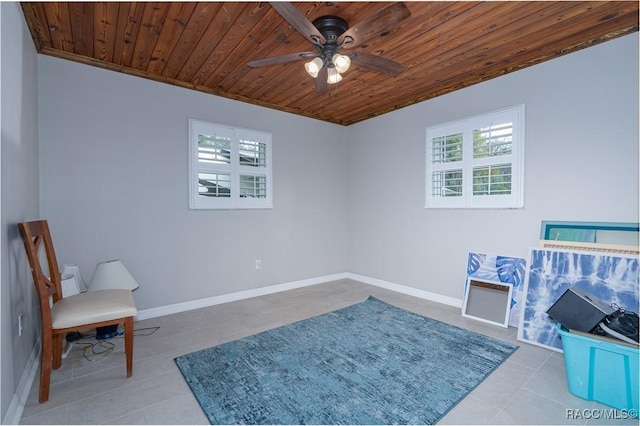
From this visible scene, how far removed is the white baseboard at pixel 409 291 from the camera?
11.9ft

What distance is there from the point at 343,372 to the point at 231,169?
2757 mm

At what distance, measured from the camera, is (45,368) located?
71.7 inches

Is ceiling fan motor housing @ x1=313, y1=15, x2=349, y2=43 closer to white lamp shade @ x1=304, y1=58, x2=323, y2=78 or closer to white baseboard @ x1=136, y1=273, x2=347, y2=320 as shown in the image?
white lamp shade @ x1=304, y1=58, x2=323, y2=78

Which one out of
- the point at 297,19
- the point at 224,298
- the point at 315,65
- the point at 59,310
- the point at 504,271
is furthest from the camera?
the point at 224,298

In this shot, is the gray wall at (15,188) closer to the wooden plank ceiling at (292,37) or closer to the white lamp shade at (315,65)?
the wooden plank ceiling at (292,37)

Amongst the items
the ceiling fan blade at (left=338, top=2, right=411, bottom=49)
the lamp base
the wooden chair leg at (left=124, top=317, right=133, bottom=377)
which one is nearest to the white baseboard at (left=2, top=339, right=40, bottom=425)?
the lamp base

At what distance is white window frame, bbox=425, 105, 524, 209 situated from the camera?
3057 mm

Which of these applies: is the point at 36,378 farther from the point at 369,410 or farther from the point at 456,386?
the point at 456,386

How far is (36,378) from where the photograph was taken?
208 centimetres

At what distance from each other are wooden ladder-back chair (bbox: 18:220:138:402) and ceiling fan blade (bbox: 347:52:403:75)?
8.12 feet

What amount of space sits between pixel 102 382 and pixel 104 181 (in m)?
1.93

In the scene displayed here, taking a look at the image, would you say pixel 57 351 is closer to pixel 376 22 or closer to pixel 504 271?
pixel 376 22

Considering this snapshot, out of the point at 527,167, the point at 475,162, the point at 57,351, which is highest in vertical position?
the point at 475,162

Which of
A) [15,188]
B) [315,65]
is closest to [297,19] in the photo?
[315,65]
